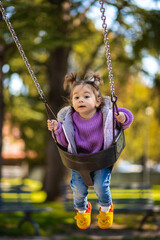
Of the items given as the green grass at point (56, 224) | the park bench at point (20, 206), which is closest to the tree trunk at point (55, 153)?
the green grass at point (56, 224)

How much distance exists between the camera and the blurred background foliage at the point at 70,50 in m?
6.78

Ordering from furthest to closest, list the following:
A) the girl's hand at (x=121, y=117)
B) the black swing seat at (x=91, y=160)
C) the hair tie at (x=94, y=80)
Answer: the hair tie at (x=94, y=80)
the girl's hand at (x=121, y=117)
the black swing seat at (x=91, y=160)

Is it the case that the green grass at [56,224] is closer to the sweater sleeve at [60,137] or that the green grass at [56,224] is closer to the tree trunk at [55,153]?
the tree trunk at [55,153]

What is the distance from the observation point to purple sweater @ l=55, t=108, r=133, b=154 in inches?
109

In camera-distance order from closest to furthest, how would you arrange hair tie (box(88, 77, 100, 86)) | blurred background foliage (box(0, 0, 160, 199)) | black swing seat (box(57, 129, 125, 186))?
1. black swing seat (box(57, 129, 125, 186))
2. hair tie (box(88, 77, 100, 86))
3. blurred background foliage (box(0, 0, 160, 199))

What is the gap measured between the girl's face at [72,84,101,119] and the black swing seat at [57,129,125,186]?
325 mm

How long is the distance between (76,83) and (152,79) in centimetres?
647

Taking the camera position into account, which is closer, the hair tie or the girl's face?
the girl's face

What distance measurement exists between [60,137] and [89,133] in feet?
0.77

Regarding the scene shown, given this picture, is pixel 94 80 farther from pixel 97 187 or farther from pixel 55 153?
pixel 55 153

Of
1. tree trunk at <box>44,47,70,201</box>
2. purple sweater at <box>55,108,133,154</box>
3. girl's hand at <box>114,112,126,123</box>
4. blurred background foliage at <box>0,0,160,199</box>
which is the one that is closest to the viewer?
girl's hand at <box>114,112,126,123</box>

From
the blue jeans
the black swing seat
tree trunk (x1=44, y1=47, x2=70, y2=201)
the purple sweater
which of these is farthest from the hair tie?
tree trunk (x1=44, y1=47, x2=70, y2=201)

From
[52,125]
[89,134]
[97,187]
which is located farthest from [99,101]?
[97,187]

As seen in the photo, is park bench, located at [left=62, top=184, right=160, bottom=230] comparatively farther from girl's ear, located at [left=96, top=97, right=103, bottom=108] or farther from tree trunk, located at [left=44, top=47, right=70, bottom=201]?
girl's ear, located at [left=96, top=97, right=103, bottom=108]
